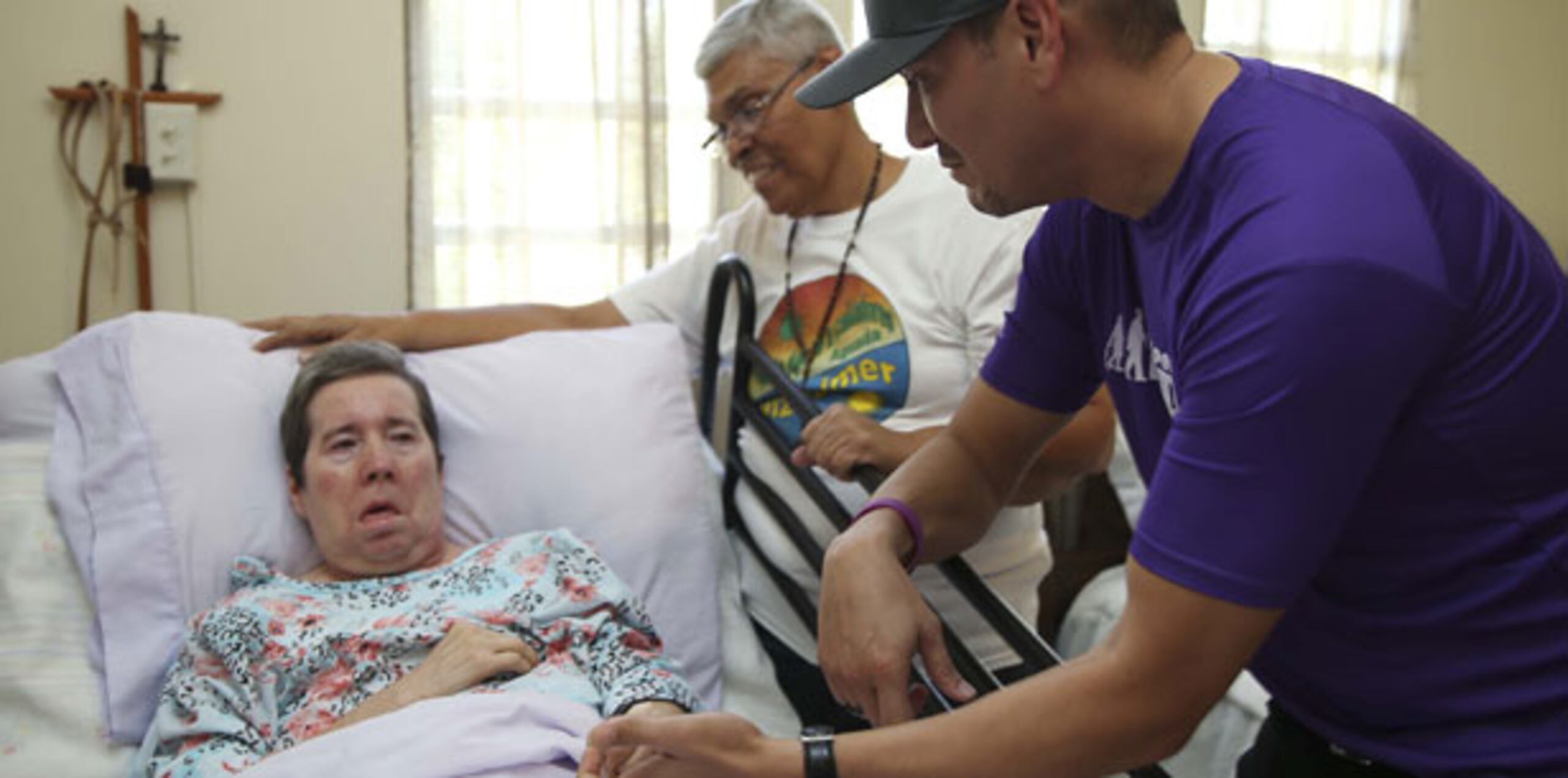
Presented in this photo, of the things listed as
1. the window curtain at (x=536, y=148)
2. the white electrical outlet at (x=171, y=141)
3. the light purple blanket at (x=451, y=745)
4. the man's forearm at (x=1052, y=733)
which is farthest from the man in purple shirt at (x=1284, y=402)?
the white electrical outlet at (x=171, y=141)

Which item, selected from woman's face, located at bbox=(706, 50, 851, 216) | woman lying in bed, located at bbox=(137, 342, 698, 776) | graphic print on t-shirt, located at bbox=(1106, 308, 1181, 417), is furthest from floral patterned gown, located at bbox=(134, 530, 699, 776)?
graphic print on t-shirt, located at bbox=(1106, 308, 1181, 417)

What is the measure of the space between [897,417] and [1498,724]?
3.08 feet

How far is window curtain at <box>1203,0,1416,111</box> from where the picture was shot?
4.00m

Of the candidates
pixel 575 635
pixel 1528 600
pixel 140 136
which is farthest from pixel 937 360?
pixel 140 136

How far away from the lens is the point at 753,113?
1.83 m

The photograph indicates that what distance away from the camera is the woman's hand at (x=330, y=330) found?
2018 millimetres

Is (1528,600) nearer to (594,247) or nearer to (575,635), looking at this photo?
(575,635)

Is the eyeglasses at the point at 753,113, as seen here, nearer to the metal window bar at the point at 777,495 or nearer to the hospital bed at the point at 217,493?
the metal window bar at the point at 777,495

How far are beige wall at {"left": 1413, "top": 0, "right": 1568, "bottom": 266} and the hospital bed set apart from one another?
3.44 meters

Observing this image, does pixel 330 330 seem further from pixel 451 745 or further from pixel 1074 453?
pixel 1074 453

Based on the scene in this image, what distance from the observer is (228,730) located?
146cm

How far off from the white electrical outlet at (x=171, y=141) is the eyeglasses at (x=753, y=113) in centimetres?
192

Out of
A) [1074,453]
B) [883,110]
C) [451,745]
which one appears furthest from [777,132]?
[883,110]

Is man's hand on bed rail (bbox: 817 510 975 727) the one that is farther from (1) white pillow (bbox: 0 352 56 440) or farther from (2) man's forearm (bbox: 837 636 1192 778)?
(1) white pillow (bbox: 0 352 56 440)
